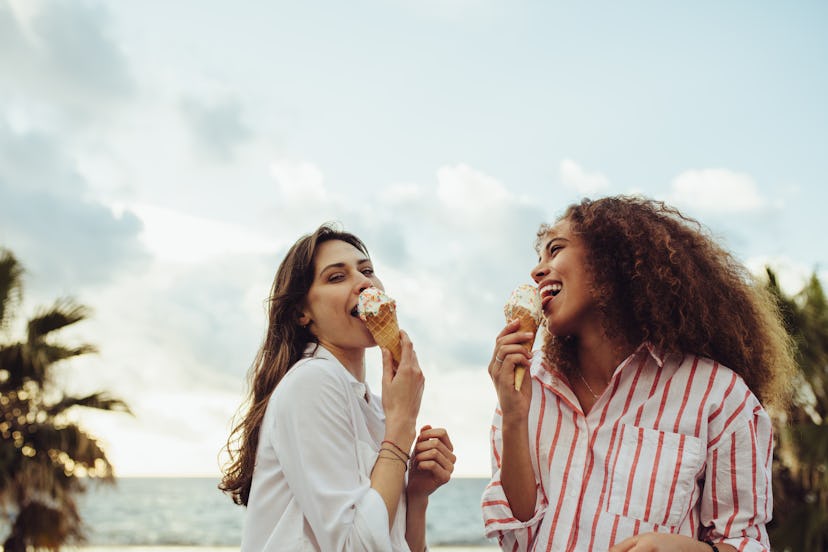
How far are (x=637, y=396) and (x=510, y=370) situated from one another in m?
0.52

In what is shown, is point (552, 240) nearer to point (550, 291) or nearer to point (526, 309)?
point (550, 291)

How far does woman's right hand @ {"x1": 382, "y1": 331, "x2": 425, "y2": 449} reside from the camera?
3.10 metres

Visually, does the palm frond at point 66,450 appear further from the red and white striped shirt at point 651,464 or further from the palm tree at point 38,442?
the red and white striped shirt at point 651,464

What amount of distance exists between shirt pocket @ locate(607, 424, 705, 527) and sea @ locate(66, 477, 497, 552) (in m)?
26.9

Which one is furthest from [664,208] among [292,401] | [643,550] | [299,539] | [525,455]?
[299,539]

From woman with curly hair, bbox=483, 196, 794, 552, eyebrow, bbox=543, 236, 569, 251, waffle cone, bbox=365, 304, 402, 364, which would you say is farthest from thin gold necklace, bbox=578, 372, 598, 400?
waffle cone, bbox=365, 304, 402, 364

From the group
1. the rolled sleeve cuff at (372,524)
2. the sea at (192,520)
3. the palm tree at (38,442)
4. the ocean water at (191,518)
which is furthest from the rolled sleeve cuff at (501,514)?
the ocean water at (191,518)

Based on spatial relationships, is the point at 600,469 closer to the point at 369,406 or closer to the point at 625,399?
the point at 625,399

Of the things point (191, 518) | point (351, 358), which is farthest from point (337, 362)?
point (191, 518)

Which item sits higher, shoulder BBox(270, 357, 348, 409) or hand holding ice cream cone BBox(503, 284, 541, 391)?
hand holding ice cream cone BBox(503, 284, 541, 391)

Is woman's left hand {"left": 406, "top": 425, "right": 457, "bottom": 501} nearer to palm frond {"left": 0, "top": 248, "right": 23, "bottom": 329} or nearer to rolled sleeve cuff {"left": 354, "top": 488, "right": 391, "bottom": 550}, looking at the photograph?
rolled sleeve cuff {"left": 354, "top": 488, "right": 391, "bottom": 550}

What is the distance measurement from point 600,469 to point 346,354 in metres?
1.23

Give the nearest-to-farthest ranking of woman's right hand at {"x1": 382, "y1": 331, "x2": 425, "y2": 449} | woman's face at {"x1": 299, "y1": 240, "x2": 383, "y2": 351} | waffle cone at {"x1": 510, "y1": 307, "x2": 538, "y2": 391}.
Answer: woman's right hand at {"x1": 382, "y1": 331, "x2": 425, "y2": 449}
waffle cone at {"x1": 510, "y1": 307, "x2": 538, "y2": 391}
woman's face at {"x1": 299, "y1": 240, "x2": 383, "y2": 351}

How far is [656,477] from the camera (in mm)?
2939
